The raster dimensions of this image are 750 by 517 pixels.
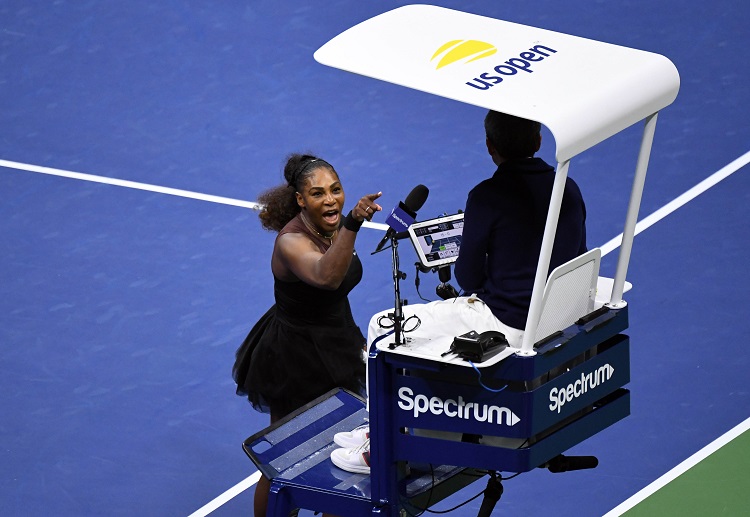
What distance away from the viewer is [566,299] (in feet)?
19.4

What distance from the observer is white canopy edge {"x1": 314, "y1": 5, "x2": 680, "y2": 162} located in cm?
549

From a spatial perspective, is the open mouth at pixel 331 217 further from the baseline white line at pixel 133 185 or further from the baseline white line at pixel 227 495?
the baseline white line at pixel 133 185

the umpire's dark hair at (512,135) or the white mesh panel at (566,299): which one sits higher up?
the umpire's dark hair at (512,135)

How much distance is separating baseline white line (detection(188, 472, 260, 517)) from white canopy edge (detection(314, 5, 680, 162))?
11.4 feet

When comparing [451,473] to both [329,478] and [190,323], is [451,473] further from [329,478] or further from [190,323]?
[190,323]

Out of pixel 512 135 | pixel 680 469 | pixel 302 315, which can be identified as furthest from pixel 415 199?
pixel 680 469

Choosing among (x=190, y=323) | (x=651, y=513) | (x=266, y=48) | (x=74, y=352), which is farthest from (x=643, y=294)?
(x=266, y=48)

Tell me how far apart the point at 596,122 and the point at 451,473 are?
1795mm

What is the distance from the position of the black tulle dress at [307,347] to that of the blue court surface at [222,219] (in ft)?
3.60

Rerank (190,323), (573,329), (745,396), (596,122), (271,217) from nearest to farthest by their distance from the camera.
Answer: (596,122), (573,329), (271,217), (745,396), (190,323)

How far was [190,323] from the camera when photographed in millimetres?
10172

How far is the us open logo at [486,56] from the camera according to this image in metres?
5.67

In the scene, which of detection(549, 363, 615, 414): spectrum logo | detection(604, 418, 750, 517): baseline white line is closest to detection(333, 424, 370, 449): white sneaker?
detection(549, 363, 615, 414): spectrum logo

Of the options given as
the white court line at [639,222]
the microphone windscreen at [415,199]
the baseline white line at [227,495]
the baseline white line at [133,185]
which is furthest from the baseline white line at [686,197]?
the microphone windscreen at [415,199]
